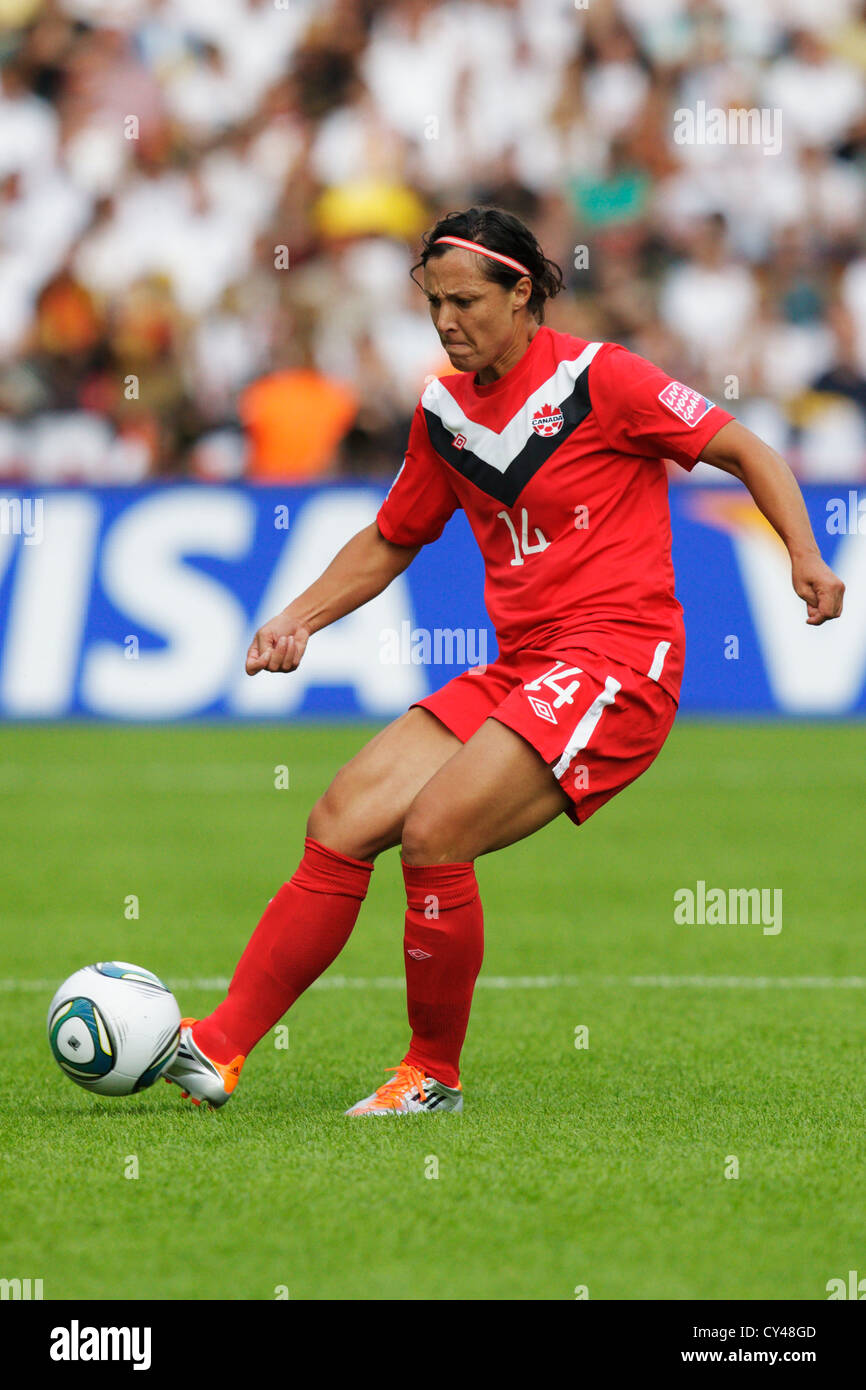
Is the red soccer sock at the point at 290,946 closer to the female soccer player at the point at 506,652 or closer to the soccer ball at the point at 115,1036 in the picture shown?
the female soccer player at the point at 506,652

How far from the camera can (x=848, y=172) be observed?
16.1 metres

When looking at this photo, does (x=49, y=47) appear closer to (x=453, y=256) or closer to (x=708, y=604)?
(x=708, y=604)

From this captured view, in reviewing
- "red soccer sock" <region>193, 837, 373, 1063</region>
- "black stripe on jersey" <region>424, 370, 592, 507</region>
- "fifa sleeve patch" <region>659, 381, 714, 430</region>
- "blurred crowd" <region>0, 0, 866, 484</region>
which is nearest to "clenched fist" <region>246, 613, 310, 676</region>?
"red soccer sock" <region>193, 837, 373, 1063</region>

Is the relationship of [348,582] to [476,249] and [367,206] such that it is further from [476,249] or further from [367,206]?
[367,206]

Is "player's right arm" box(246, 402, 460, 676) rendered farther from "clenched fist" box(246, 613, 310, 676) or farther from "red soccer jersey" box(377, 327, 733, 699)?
"red soccer jersey" box(377, 327, 733, 699)

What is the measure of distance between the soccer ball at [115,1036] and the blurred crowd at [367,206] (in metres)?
8.96

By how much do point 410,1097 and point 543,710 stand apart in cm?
98

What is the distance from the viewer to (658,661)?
15.9 feet

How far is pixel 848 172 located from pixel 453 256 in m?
12.3

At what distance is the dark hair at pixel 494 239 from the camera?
4.73 metres

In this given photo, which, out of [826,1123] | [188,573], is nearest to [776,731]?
[188,573]

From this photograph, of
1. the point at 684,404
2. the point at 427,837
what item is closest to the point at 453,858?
the point at 427,837

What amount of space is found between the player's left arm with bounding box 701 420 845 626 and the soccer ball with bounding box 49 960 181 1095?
178cm

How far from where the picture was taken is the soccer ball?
187 inches
